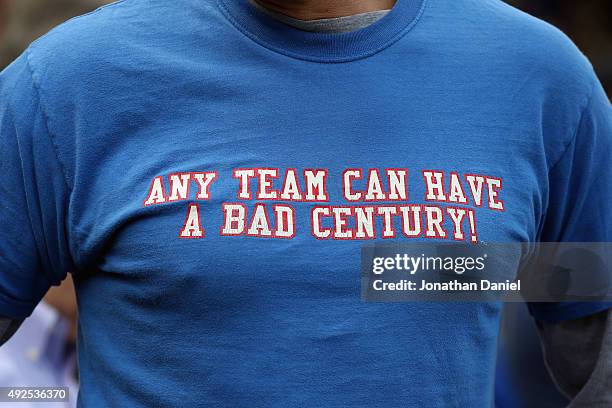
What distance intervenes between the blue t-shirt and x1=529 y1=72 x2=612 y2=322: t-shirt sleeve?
61mm

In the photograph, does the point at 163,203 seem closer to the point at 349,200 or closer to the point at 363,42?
the point at 349,200

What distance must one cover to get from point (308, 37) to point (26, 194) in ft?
1.48

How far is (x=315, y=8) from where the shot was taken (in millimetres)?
1449

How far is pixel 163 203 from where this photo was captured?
1355 mm

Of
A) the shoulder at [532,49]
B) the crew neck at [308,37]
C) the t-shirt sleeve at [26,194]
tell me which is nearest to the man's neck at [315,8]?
the crew neck at [308,37]

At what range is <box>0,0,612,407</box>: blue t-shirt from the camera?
1343 millimetres

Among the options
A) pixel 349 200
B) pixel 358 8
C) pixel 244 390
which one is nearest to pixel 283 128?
pixel 349 200

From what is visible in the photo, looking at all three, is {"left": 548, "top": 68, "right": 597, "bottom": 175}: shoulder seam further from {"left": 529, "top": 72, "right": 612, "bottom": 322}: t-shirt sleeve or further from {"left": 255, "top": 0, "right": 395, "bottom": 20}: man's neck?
Answer: {"left": 255, "top": 0, "right": 395, "bottom": 20}: man's neck

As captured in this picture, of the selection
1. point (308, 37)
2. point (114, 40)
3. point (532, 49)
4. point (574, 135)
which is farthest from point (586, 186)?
point (114, 40)

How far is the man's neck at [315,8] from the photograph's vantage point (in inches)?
56.6

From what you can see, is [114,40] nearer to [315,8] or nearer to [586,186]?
[315,8]

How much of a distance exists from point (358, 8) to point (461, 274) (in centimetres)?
41

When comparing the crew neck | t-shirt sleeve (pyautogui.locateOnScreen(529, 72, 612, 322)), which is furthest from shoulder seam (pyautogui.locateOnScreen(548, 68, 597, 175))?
the crew neck

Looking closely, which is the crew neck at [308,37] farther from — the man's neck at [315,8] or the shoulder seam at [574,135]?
the shoulder seam at [574,135]
